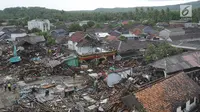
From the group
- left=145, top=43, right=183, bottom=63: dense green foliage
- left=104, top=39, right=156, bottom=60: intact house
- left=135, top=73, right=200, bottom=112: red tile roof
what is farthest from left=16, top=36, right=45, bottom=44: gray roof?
left=135, top=73, right=200, bottom=112: red tile roof

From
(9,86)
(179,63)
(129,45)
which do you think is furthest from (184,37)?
(9,86)

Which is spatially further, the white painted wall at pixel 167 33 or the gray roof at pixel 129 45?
the white painted wall at pixel 167 33

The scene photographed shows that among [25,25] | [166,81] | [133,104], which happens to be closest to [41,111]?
[133,104]

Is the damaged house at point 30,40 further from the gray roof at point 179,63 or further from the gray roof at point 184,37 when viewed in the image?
the gray roof at point 179,63

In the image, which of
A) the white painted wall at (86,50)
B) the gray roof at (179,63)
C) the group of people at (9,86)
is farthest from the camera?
the white painted wall at (86,50)

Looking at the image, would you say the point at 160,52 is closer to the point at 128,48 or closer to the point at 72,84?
the point at 128,48

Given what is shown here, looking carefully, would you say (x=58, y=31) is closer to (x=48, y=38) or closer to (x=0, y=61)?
(x=48, y=38)

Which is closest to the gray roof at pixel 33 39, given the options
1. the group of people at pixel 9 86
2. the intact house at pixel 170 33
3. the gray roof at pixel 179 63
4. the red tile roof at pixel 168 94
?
the group of people at pixel 9 86
